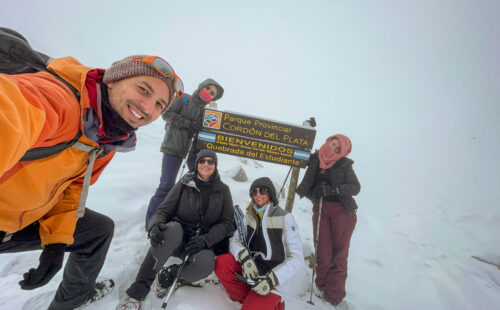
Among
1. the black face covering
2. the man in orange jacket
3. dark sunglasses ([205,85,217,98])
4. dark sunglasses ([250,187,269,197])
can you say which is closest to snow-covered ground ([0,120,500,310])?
the man in orange jacket

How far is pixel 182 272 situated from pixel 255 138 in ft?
8.24

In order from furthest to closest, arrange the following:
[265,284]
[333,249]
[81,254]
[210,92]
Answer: [210,92], [333,249], [265,284], [81,254]

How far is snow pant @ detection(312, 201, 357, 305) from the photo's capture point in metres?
2.81

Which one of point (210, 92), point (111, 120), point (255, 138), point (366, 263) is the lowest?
point (366, 263)

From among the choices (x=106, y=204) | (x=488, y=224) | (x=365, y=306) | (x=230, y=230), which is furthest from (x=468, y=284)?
(x=106, y=204)

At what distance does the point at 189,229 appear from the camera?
2428 mm

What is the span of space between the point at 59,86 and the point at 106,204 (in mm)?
3259

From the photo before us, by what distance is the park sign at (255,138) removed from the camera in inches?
137

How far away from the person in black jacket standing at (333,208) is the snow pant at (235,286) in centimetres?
133

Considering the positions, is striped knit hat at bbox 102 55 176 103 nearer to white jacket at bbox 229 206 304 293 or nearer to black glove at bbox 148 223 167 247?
black glove at bbox 148 223 167 247

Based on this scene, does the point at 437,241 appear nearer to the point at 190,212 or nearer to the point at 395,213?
the point at 395,213

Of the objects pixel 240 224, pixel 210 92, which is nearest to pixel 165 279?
pixel 240 224

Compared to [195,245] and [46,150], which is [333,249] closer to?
[195,245]

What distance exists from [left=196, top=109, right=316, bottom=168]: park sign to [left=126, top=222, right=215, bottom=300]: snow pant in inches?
72.2
